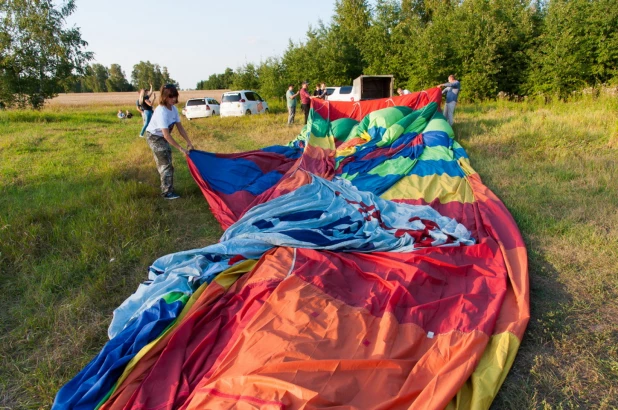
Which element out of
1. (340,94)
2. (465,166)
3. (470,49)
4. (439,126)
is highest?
(470,49)

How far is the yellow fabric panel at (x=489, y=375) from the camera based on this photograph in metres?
1.79

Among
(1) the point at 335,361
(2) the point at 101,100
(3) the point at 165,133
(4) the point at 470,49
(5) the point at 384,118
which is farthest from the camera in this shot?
(2) the point at 101,100

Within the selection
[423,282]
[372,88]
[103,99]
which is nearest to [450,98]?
[372,88]

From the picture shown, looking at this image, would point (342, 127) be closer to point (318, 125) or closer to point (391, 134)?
point (318, 125)

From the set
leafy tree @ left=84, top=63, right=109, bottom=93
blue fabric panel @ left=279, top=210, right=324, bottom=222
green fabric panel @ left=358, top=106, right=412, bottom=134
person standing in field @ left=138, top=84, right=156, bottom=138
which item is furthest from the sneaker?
leafy tree @ left=84, top=63, right=109, bottom=93

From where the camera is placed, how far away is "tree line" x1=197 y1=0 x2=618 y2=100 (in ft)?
43.7

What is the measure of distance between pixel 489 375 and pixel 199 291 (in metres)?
1.81

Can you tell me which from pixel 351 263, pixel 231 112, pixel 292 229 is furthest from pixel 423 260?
pixel 231 112

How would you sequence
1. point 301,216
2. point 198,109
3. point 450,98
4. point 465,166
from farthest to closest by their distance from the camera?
point 198,109
point 450,98
point 465,166
point 301,216

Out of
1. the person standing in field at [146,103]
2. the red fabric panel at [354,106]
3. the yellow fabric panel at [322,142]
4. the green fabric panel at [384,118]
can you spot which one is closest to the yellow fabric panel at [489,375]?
the yellow fabric panel at [322,142]

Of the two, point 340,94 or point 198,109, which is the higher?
point 340,94

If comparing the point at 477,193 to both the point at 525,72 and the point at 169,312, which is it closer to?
the point at 169,312

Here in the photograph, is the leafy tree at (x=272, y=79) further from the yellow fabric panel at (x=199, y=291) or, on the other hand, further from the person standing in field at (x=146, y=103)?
the yellow fabric panel at (x=199, y=291)

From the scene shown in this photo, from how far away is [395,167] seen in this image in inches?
196
